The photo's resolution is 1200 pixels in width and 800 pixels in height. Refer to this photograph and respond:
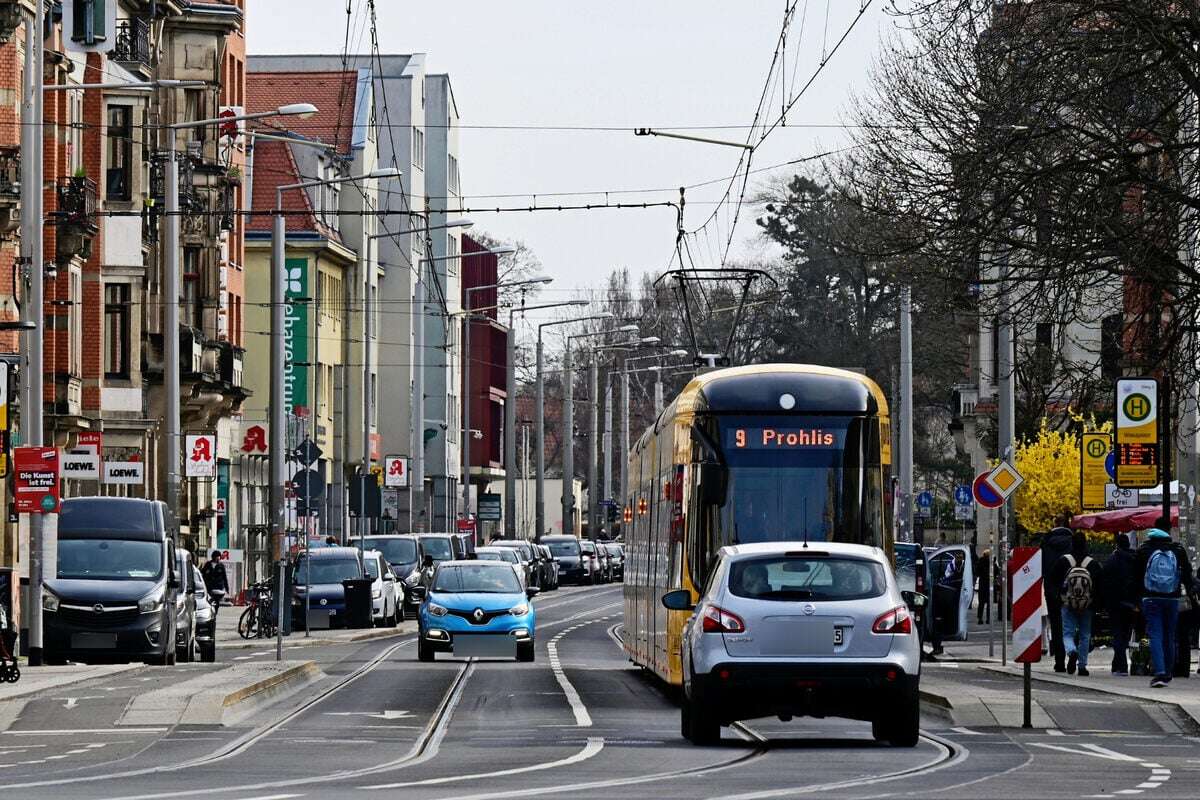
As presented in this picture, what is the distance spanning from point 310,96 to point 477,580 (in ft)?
211

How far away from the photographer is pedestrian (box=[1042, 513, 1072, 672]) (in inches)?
1310

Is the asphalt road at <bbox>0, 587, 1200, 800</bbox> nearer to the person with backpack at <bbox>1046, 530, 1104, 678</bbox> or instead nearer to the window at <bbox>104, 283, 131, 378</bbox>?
the person with backpack at <bbox>1046, 530, 1104, 678</bbox>

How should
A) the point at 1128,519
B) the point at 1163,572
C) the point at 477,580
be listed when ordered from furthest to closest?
the point at 1128,519 → the point at 477,580 → the point at 1163,572

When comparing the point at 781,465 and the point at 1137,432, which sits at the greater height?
the point at 1137,432

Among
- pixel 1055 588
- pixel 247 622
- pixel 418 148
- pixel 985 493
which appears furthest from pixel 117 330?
pixel 418 148

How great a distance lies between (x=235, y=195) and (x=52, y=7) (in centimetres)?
2740

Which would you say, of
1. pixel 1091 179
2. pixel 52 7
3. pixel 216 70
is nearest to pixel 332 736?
pixel 1091 179

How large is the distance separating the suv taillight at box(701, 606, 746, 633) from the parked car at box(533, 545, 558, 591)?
6271 centimetres

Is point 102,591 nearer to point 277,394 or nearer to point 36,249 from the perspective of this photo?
point 36,249

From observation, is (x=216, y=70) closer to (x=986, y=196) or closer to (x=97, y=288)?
(x=97, y=288)

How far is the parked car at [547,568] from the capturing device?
84.1 m

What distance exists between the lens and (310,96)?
10262 cm

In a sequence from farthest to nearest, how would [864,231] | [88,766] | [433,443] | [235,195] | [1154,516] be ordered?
1. [433,443]
2. [235,195]
3. [1154,516]
4. [864,231]
5. [88,766]

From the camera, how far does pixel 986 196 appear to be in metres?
31.7
